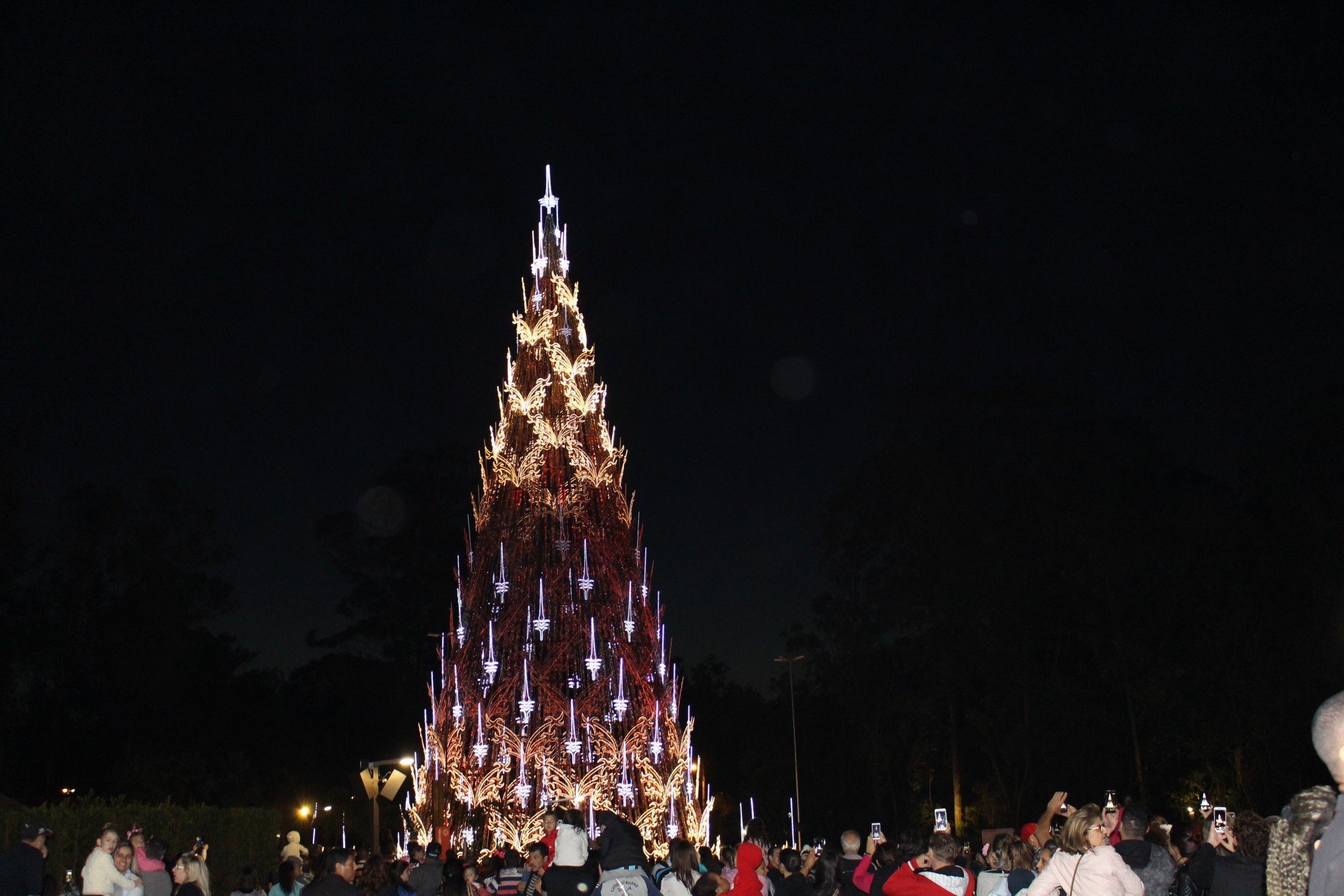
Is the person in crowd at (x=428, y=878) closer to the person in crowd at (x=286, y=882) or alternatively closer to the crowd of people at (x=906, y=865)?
the crowd of people at (x=906, y=865)

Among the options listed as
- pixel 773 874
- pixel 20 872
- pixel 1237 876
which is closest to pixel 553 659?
pixel 773 874

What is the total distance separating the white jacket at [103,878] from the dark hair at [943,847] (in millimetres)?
6722

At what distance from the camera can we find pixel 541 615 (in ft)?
75.6

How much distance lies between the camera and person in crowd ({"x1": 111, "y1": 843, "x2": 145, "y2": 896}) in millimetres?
10367

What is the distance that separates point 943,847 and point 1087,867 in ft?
4.73

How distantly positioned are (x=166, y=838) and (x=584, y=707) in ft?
24.4

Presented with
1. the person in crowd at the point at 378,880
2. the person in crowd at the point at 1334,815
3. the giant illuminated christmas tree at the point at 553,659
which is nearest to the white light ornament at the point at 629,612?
the giant illuminated christmas tree at the point at 553,659

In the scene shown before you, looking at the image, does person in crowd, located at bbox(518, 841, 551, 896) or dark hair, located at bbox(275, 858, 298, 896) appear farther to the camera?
dark hair, located at bbox(275, 858, 298, 896)

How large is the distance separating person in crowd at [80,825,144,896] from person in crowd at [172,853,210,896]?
34.2 inches

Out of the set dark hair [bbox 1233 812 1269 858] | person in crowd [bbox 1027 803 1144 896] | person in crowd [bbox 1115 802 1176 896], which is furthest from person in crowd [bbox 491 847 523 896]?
dark hair [bbox 1233 812 1269 858]

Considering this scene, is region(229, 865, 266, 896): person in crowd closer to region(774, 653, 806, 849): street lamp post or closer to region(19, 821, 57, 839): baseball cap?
region(19, 821, 57, 839): baseball cap

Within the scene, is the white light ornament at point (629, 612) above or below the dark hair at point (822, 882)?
above

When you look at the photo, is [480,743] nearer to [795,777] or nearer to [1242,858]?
[1242,858]

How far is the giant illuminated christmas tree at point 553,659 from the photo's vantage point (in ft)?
76.2
